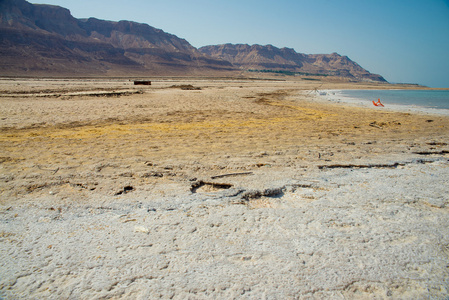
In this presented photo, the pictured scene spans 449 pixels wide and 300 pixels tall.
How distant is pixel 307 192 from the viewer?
3.19m

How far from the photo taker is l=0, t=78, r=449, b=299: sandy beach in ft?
5.89

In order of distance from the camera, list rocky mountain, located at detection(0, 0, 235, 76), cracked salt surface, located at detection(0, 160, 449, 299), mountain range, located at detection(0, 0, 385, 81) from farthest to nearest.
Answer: rocky mountain, located at detection(0, 0, 235, 76) < mountain range, located at detection(0, 0, 385, 81) < cracked salt surface, located at detection(0, 160, 449, 299)

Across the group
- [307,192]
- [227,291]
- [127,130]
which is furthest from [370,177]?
[127,130]

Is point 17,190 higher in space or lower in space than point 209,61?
lower

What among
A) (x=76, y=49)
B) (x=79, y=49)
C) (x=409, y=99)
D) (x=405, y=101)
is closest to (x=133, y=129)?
(x=405, y=101)

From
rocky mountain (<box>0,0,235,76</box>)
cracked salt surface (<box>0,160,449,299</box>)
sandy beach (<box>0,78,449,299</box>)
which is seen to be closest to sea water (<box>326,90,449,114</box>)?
sandy beach (<box>0,78,449,299</box>)

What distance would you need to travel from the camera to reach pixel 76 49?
260ft

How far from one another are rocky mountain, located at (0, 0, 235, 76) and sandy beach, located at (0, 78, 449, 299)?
6209 cm

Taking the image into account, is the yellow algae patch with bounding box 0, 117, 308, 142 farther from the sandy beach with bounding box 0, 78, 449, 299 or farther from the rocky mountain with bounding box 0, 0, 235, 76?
the rocky mountain with bounding box 0, 0, 235, 76

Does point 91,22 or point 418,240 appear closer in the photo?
point 418,240

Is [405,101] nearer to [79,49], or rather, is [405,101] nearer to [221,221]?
[221,221]

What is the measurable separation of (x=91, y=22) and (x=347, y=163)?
15058cm

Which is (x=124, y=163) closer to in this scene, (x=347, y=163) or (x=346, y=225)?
(x=346, y=225)

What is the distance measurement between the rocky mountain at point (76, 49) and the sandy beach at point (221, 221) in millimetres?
62092
